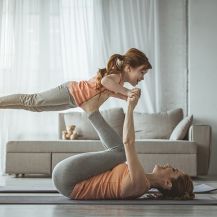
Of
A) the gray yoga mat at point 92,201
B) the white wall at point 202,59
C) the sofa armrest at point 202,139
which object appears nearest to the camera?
the gray yoga mat at point 92,201

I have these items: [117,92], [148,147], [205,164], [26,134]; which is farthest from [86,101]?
[26,134]

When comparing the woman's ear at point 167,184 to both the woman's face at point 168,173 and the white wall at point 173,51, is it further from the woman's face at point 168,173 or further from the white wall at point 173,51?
the white wall at point 173,51

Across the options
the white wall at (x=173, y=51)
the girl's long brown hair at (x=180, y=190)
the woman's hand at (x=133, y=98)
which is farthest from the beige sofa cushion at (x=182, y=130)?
the woman's hand at (x=133, y=98)

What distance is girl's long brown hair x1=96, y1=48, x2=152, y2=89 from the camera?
374 centimetres

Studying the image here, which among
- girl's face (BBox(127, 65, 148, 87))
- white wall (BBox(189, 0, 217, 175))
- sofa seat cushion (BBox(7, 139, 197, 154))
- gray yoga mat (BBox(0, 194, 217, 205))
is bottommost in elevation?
gray yoga mat (BBox(0, 194, 217, 205))

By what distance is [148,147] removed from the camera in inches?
255

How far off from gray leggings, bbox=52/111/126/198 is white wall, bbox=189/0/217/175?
4.06 meters

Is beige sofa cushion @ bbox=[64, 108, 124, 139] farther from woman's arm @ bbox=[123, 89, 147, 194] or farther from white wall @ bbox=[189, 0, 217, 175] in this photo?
woman's arm @ bbox=[123, 89, 147, 194]

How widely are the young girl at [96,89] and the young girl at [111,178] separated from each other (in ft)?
0.87

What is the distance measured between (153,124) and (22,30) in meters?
2.21

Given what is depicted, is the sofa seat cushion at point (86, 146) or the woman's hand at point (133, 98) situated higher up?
the woman's hand at point (133, 98)

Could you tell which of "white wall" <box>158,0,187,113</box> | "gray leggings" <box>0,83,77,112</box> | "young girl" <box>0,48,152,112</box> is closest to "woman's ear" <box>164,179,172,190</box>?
"young girl" <box>0,48,152,112</box>

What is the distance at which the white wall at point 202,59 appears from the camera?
757 centimetres

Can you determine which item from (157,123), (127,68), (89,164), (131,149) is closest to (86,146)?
(157,123)
